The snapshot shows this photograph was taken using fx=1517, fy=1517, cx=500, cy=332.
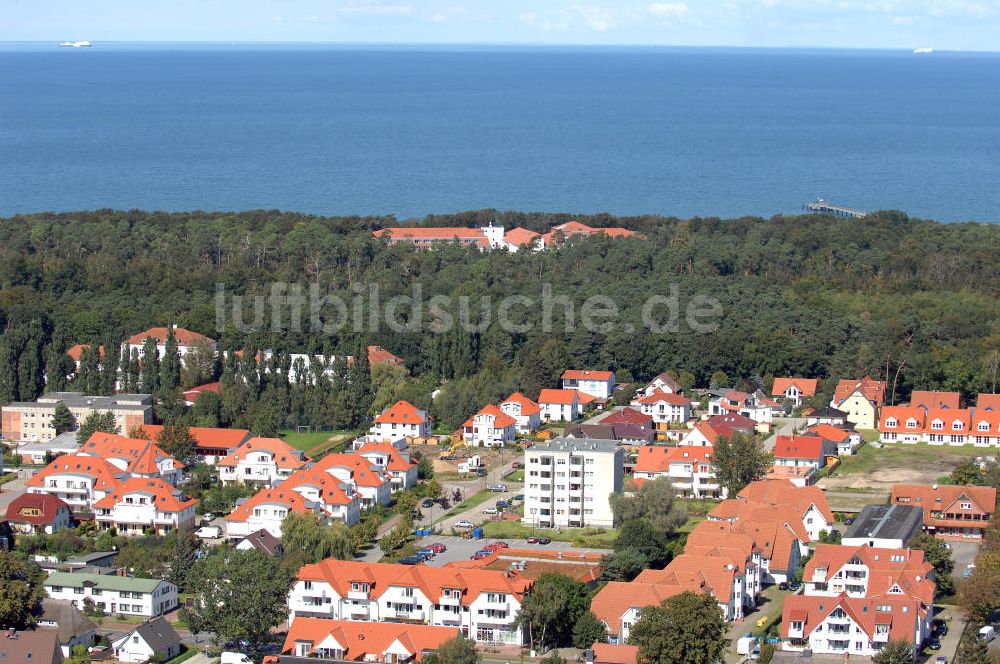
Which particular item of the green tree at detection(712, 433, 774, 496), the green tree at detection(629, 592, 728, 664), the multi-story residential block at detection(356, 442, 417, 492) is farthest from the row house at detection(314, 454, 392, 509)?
the green tree at detection(629, 592, 728, 664)

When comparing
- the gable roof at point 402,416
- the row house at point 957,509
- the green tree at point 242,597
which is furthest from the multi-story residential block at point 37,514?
the row house at point 957,509

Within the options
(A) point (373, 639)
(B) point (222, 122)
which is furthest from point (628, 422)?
(B) point (222, 122)

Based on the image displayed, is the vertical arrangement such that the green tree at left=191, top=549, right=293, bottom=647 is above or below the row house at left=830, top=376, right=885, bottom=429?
above

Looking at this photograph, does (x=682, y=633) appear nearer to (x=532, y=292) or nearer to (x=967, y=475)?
(x=967, y=475)

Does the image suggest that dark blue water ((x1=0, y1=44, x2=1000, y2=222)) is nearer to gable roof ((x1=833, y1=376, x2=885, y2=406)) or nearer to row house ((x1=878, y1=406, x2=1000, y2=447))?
gable roof ((x1=833, y1=376, x2=885, y2=406))

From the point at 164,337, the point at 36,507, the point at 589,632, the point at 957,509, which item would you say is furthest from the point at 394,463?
the point at 957,509

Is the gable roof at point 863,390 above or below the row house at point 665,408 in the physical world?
above

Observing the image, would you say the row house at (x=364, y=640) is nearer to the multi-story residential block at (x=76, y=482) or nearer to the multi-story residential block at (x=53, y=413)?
the multi-story residential block at (x=76, y=482)
